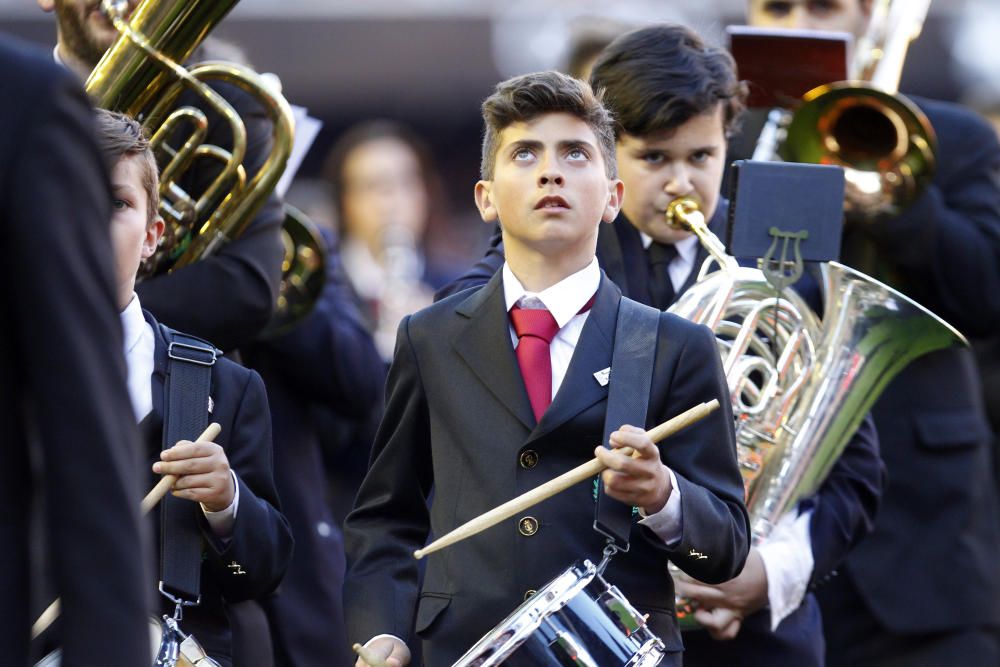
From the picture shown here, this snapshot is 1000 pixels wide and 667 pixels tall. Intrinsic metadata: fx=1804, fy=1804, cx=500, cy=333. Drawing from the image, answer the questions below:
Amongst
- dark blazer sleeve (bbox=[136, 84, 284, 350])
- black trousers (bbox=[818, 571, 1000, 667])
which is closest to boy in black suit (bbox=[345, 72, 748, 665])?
dark blazer sleeve (bbox=[136, 84, 284, 350])

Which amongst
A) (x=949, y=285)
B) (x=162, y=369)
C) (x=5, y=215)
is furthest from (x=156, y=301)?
(x=949, y=285)

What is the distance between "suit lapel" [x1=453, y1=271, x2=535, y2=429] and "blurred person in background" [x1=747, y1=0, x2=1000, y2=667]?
190 cm

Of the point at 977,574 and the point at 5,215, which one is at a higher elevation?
the point at 5,215

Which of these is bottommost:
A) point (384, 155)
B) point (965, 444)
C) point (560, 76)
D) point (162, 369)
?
point (384, 155)

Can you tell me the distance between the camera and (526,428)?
10.5ft

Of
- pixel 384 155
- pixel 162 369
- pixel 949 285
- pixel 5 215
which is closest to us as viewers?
pixel 5 215

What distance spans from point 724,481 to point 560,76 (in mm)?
819

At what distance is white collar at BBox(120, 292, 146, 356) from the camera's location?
3365mm

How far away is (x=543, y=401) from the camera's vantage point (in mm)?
3236

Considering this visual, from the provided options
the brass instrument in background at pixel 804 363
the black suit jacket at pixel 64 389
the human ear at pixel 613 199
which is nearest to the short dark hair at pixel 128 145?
the human ear at pixel 613 199

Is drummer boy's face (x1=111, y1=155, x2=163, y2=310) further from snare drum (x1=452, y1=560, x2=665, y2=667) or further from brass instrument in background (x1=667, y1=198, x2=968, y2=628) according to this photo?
brass instrument in background (x1=667, y1=198, x2=968, y2=628)

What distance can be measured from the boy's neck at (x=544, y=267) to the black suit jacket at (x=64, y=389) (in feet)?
4.00

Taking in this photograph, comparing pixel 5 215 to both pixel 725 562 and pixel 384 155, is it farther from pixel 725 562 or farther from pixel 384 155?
pixel 384 155

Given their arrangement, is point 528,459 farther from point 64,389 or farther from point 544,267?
point 64,389
